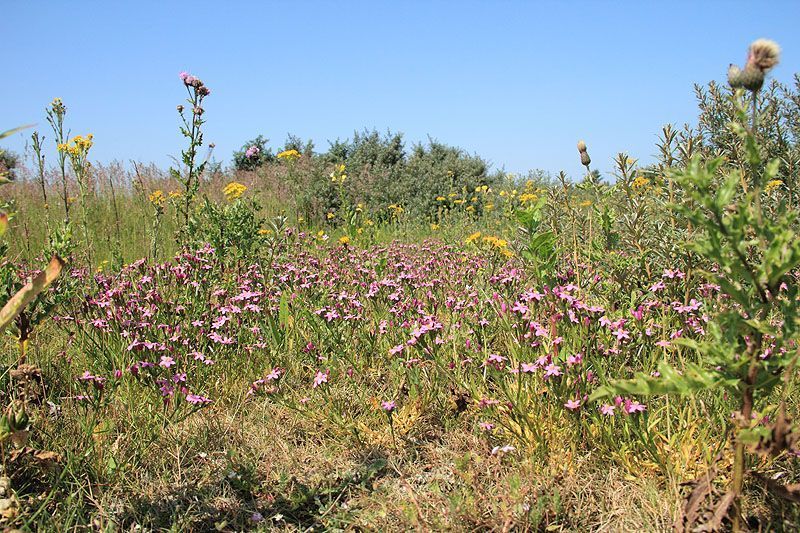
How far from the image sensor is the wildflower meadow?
1.55m

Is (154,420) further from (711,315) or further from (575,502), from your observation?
(711,315)

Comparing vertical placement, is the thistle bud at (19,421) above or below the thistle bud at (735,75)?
below

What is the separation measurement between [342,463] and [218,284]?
193 cm

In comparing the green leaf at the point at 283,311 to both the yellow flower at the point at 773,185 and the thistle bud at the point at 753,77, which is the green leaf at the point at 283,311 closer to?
the thistle bud at the point at 753,77

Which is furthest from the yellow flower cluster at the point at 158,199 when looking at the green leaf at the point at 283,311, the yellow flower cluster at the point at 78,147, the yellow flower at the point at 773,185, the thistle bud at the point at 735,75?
the thistle bud at the point at 735,75

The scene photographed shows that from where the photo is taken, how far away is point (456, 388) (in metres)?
2.72

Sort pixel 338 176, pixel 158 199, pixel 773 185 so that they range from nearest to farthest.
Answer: pixel 773 185
pixel 158 199
pixel 338 176

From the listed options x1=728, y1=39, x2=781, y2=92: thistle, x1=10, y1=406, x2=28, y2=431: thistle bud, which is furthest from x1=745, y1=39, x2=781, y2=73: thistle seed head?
x1=10, y1=406, x2=28, y2=431: thistle bud

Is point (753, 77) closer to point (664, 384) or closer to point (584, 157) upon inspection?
point (664, 384)

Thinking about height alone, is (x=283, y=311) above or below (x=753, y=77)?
below

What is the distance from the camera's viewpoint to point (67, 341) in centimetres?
338

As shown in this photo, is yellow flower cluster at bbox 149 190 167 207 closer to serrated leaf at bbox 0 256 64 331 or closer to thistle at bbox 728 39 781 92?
serrated leaf at bbox 0 256 64 331

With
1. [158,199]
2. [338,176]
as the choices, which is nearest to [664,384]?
[158,199]

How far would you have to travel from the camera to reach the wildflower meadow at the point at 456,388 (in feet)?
5.10
